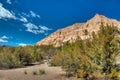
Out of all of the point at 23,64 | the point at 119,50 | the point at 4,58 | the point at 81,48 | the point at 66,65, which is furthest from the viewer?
the point at 23,64

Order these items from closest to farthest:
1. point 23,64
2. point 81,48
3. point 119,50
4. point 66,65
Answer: point 119,50, point 81,48, point 66,65, point 23,64

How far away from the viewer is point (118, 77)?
21.5 metres

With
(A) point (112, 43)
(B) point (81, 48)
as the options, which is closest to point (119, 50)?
(A) point (112, 43)

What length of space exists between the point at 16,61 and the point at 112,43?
37258 mm

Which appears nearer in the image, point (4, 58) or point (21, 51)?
point (4, 58)

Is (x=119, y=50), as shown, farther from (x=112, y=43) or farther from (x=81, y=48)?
(x=81, y=48)

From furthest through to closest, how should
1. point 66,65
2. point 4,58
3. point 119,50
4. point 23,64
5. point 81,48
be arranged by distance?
1. point 23,64
2. point 4,58
3. point 66,65
4. point 81,48
5. point 119,50

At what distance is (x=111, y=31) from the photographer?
21.5m

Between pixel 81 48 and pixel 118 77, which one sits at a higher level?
pixel 81 48

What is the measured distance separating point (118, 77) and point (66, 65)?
1719 cm

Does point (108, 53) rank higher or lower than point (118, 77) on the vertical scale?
higher

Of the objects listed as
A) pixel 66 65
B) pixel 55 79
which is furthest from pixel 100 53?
pixel 66 65

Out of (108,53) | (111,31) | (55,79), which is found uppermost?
(111,31)

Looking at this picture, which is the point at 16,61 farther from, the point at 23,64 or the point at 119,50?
the point at 119,50
